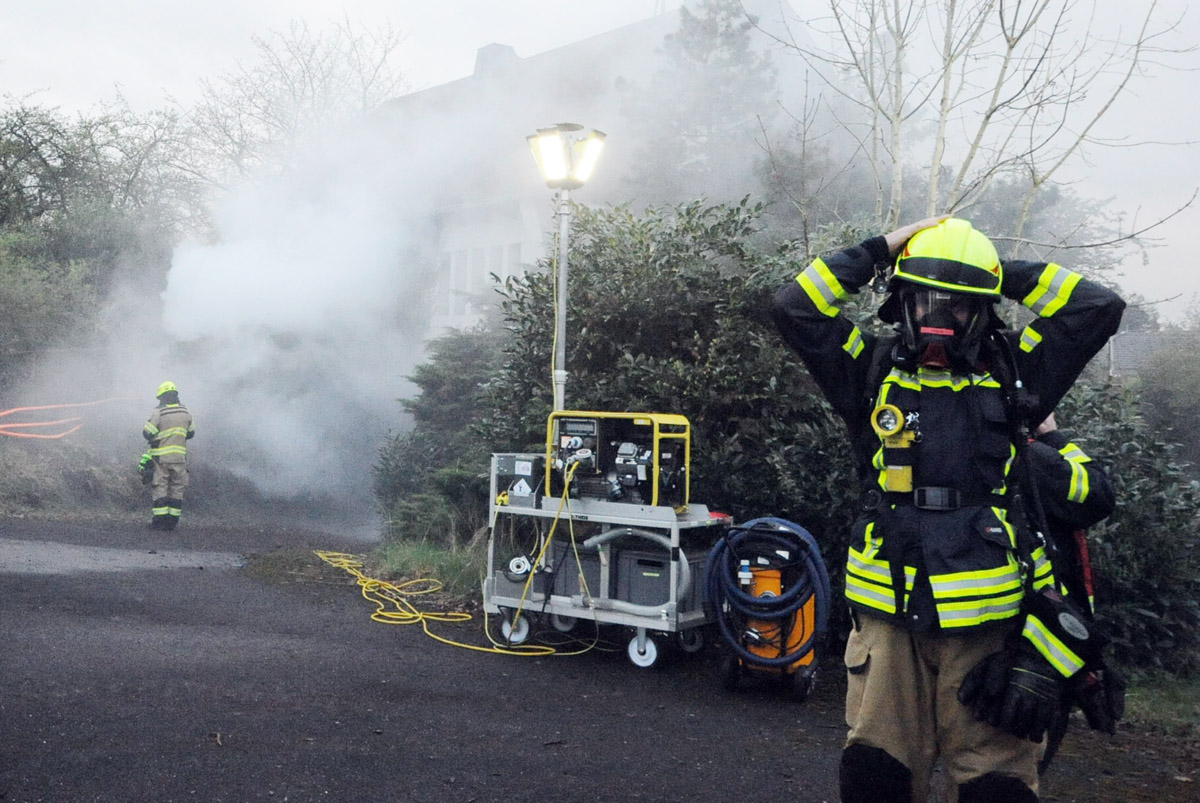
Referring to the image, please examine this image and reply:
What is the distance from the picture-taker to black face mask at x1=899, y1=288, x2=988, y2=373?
109 inches

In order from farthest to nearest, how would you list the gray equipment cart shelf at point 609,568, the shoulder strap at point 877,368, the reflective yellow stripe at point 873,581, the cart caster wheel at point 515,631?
the cart caster wheel at point 515,631
the gray equipment cart shelf at point 609,568
the shoulder strap at point 877,368
the reflective yellow stripe at point 873,581

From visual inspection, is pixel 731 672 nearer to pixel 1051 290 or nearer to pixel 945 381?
pixel 945 381

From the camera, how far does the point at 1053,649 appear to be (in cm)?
255

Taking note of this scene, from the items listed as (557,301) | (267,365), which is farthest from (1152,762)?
(267,365)

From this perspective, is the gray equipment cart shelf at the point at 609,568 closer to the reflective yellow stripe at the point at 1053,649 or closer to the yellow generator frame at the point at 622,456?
the yellow generator frame at the point at 622,456

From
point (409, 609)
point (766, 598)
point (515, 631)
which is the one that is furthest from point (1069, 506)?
point (409, 609)

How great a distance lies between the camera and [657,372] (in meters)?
7.59

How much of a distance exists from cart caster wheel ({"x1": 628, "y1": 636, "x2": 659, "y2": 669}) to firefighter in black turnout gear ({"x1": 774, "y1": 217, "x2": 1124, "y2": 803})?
368cm

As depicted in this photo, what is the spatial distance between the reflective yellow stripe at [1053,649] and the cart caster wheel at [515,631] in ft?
15.7

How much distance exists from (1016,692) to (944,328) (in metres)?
0.96

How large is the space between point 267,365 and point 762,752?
14133mm

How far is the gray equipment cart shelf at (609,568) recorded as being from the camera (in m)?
6.34

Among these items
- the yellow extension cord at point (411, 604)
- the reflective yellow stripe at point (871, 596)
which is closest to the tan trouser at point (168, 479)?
the yellow extension cord at point (411, 604)

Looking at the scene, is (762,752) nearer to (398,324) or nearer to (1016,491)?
(1016,491)
